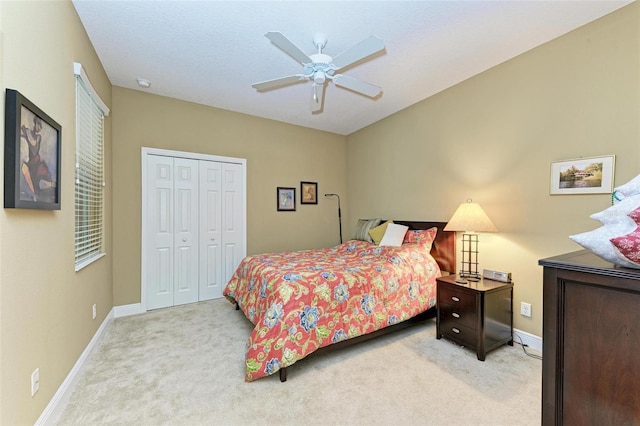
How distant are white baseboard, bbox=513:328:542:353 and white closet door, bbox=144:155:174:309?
394 centimetres

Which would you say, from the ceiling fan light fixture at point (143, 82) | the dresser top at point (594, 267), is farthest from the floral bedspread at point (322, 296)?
the ceiling fan light fixture at point (143, 82)

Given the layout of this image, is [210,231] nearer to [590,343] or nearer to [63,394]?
[63,394]

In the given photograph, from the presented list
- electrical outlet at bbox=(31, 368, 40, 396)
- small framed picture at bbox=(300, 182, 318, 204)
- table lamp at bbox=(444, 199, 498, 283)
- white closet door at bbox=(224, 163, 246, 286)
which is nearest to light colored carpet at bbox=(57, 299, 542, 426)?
electrical outlet at bbox=(31, 368, 40, 396)

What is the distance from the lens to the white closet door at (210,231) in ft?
12.4

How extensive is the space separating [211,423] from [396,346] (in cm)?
162

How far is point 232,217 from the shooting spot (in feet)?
13.2

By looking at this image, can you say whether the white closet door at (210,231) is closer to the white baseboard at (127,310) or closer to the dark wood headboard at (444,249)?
the white baseboard at (127,310)

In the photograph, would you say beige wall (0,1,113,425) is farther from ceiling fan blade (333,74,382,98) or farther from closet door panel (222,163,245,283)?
ceiling fan blade (333,74,382,98)

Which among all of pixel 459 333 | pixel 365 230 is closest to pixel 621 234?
pixel 459 333

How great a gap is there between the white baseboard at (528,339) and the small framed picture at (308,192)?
3221mm

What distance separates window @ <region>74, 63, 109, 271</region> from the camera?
2229 millimetres

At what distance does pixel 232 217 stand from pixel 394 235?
232 cm

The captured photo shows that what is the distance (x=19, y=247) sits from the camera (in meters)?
1.36

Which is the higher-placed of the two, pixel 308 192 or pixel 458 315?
pixel 308 192
